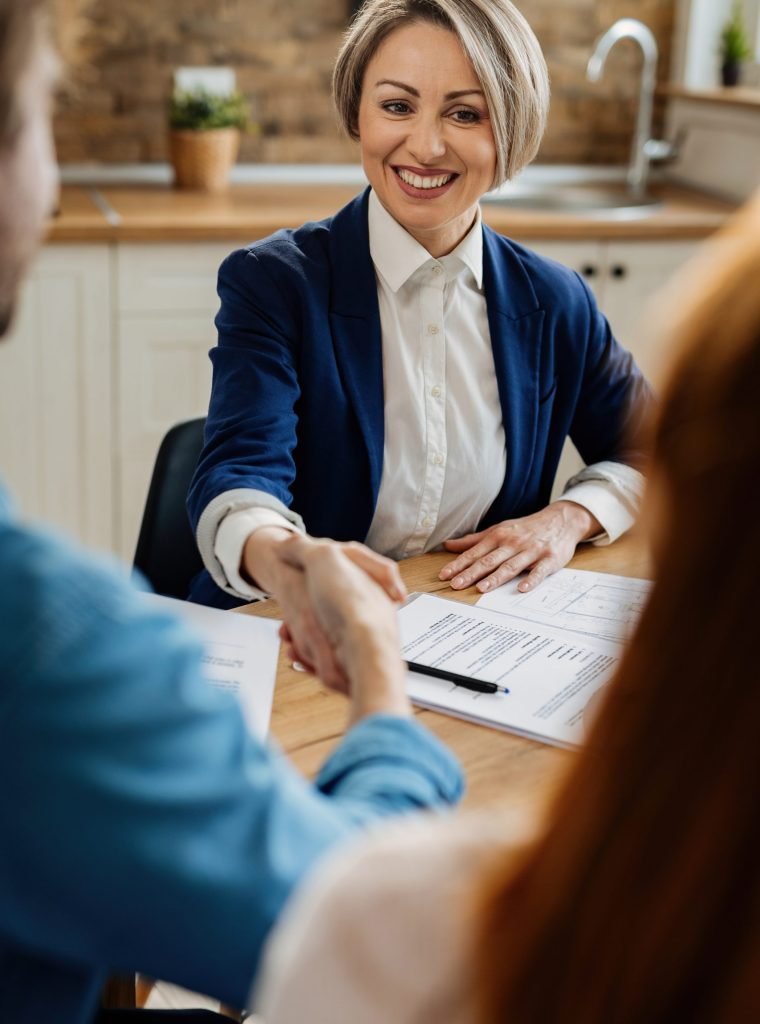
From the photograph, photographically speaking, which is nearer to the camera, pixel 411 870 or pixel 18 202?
pixel 411 870

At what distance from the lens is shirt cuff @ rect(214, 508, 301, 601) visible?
1.46m

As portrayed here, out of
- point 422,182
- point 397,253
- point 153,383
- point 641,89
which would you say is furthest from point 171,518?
point 641,89

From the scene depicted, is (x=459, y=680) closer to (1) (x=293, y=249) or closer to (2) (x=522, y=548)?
(2) (x=522, y=548)

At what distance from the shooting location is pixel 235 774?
0.69 metres

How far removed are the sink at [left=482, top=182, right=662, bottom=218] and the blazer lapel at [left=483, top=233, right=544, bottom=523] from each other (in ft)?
4.92

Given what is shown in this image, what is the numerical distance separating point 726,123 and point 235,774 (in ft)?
10.9

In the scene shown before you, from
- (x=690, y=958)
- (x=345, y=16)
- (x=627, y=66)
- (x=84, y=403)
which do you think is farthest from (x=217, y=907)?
(x=627, y=66)

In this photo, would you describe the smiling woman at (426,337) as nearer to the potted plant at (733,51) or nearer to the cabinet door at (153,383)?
the cabinet door at (153,383)

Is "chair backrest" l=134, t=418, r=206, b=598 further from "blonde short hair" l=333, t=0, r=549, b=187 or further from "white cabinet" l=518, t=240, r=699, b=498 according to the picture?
"white cabinet" l=518, t=240, r=699, b=498

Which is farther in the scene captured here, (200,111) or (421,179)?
(200,111)

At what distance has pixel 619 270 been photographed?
10.6 ft

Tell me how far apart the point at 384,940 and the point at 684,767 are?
0.16 m

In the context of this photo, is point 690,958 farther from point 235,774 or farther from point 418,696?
point 418,696

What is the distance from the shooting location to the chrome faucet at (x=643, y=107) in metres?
3.47
